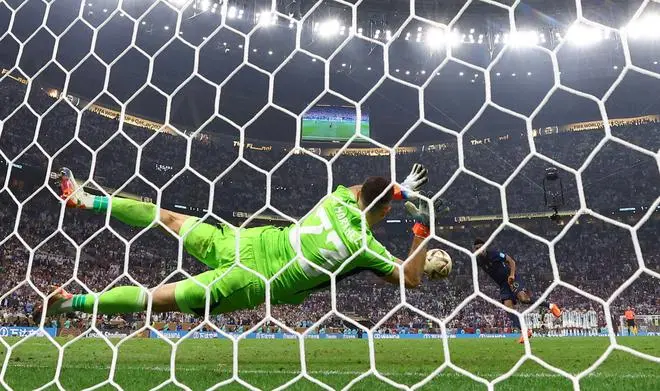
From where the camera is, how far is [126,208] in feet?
8.88

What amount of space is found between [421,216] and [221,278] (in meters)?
0.96

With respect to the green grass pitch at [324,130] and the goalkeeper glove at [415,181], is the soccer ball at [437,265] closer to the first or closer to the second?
the goalkeeper glove at [415,181]

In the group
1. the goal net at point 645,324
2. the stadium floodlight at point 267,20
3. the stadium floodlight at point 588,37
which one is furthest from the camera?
the stadium floodlight at point 588,37

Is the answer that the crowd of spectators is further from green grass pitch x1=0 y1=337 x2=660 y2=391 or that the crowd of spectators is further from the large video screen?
green grass pitch x1=0 y1=337 x2=660 y2=391

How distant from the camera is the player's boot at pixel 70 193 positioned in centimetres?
275

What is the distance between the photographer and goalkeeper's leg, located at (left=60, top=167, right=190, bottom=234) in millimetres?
2699

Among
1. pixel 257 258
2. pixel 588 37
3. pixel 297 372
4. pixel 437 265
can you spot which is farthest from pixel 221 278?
pixel 588 37

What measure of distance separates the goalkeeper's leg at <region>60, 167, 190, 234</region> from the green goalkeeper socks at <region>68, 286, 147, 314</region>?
34 centimetres

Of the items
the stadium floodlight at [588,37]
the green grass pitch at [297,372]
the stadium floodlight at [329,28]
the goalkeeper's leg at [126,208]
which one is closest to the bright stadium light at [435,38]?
the stadium floodlight at [329,28]

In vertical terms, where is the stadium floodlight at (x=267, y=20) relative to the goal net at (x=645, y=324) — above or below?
above

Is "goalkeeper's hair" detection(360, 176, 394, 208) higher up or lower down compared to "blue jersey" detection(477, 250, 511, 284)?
higher up

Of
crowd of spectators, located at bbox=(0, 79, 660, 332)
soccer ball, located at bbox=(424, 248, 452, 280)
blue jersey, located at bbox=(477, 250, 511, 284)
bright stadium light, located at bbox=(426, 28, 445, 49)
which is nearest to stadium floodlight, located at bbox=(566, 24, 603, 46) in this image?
bright stadium light, located at bbox=(426, 28, 445, 49)

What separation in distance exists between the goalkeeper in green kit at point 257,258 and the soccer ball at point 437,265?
289mm

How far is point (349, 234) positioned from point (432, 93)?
65.0 ft
